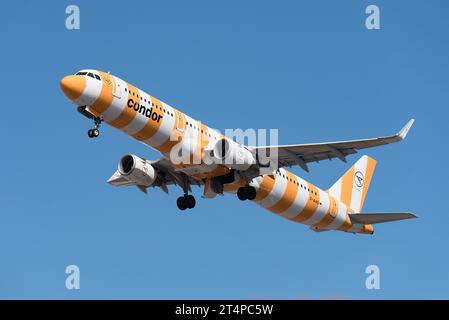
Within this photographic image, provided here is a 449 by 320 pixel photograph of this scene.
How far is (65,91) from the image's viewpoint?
45.7m

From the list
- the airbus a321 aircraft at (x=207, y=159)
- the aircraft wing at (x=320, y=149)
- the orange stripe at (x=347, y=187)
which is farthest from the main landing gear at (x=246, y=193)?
the orange stripe at (x=347, y=187)

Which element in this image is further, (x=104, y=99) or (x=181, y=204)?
(x=181, y=204)

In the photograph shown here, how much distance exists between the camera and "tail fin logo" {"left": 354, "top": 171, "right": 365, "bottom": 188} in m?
63.4

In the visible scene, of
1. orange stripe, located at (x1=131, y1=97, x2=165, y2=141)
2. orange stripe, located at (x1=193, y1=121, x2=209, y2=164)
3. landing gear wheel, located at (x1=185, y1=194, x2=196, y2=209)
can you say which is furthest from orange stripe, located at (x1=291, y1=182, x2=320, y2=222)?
orange stripe, located at (x1=131, y1=97, x2=165, y2=141)

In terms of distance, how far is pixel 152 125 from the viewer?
4775 cm

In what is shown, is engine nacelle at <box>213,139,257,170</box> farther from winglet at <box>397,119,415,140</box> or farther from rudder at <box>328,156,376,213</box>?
rudder at <box>328,156,376,213</box>

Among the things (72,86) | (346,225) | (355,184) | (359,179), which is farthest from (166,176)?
(359,179)

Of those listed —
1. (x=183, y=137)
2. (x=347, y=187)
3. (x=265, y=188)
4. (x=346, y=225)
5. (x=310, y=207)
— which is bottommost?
(x=346, y=225)

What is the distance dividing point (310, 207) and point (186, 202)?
26.3ft

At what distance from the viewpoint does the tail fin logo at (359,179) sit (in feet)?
208

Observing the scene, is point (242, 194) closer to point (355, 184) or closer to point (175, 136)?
point (175, 136)

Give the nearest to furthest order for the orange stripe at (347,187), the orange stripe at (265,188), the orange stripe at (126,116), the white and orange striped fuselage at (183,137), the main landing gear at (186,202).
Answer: the white and orange striped fuselage at (183,137) → the orange stripe at (126,116) → the orange stripe at (265,188) → the main landing gear at (186,202) → the orange stripe at (347,187)

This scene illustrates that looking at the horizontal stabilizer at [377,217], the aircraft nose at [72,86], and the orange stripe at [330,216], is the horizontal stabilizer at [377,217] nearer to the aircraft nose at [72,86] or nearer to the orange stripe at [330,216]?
the orange stripe at [330,216]

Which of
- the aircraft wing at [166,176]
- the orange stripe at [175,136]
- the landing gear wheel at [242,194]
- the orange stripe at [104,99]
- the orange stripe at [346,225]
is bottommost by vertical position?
the orange stripe at [346,225]
